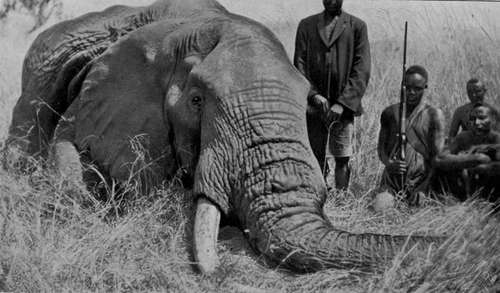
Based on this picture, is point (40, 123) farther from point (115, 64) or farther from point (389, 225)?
point (389, 225)

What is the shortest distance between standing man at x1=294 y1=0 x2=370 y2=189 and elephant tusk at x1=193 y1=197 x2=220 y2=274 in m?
2.15

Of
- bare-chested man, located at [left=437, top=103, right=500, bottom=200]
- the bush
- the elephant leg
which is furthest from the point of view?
the bush

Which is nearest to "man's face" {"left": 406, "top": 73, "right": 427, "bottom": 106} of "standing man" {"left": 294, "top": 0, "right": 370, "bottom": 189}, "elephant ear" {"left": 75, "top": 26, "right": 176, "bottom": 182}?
"standing man" {"left": 294, "top": 0, "right": 370, "bottom": 189}

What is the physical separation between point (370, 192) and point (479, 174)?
862 mm

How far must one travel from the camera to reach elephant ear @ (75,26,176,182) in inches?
223

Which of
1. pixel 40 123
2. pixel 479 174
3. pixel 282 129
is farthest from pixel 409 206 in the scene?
pixel 40 123

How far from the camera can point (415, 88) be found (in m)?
7.14

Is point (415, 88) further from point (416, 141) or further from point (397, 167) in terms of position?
point (397, 167)

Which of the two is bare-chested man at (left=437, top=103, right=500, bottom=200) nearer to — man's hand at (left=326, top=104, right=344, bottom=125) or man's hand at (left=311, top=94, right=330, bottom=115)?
man's hand at (left=326, top=104, right=344, bottom=125)

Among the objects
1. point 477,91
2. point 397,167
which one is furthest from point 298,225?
point 477,91

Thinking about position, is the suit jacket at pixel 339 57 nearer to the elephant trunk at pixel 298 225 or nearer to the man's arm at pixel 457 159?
the man's arm at pixel 457 159

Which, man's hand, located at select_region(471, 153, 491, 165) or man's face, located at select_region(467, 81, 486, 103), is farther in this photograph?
man's face, located at select_region(467, 81, 486, 103)

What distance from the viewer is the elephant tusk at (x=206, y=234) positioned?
4.71 metres

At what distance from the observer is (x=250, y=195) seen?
16.0ft
